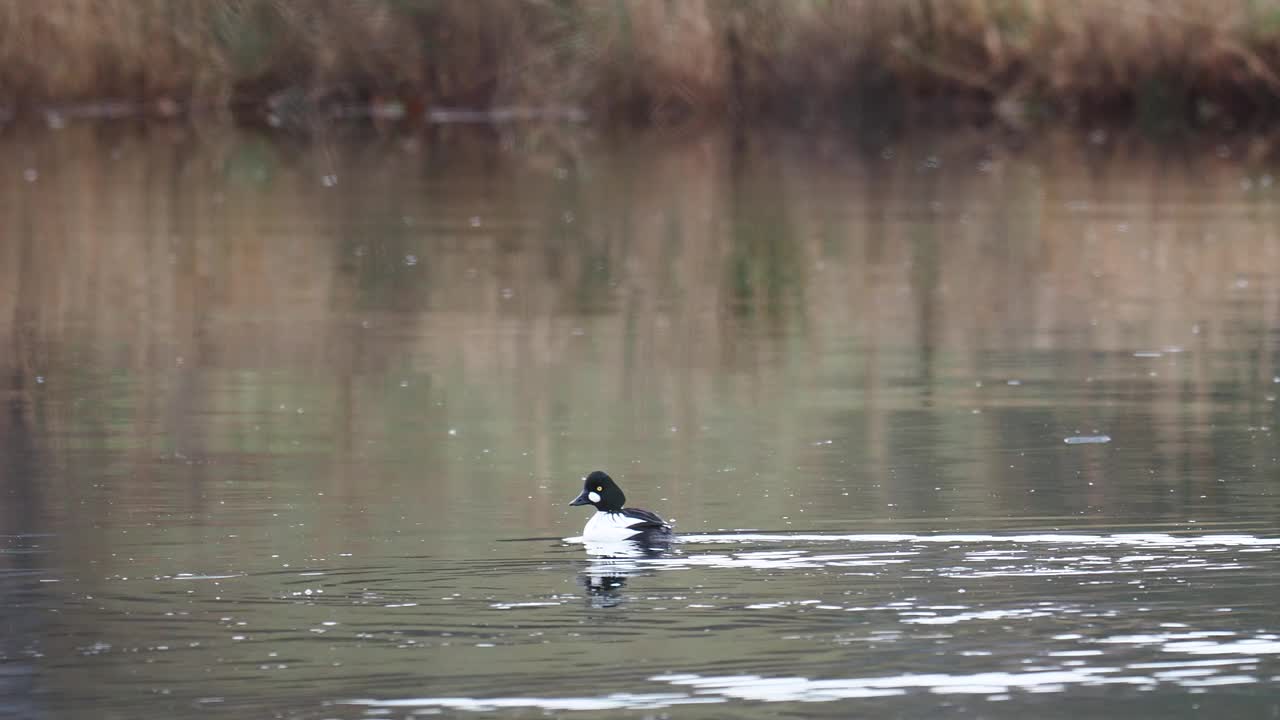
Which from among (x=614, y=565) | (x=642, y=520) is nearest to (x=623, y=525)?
(x=642, y=520)

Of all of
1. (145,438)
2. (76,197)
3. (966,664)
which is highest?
(76,197)

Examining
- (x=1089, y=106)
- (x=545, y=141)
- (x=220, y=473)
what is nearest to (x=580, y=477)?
(x=220, y=473)

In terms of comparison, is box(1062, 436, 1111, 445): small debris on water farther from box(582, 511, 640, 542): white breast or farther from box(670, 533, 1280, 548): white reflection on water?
box(582, 511, 640, 542): white breast

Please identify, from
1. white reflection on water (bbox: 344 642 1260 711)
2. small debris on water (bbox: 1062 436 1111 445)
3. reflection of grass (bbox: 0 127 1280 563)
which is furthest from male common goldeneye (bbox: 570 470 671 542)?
small debris on water (bbox: 1062 436 1111 445)

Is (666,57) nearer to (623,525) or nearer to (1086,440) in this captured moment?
(1086,440)

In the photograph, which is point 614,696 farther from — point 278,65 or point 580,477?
point 278,65

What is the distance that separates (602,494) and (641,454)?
1982 millimetres

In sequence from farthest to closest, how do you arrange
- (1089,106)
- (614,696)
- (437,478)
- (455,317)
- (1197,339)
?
(1089,106) → (455,317) → (1197,339) → (437,478) → (614,696)

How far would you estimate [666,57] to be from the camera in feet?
106

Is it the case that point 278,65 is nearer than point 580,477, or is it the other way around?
point 580,477

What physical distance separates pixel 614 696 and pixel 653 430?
192 inches

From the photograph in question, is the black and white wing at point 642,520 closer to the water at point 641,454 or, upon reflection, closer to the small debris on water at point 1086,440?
the water at point 641,454

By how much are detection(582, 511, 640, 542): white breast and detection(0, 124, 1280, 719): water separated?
2.8 inches

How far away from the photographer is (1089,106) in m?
33.4
